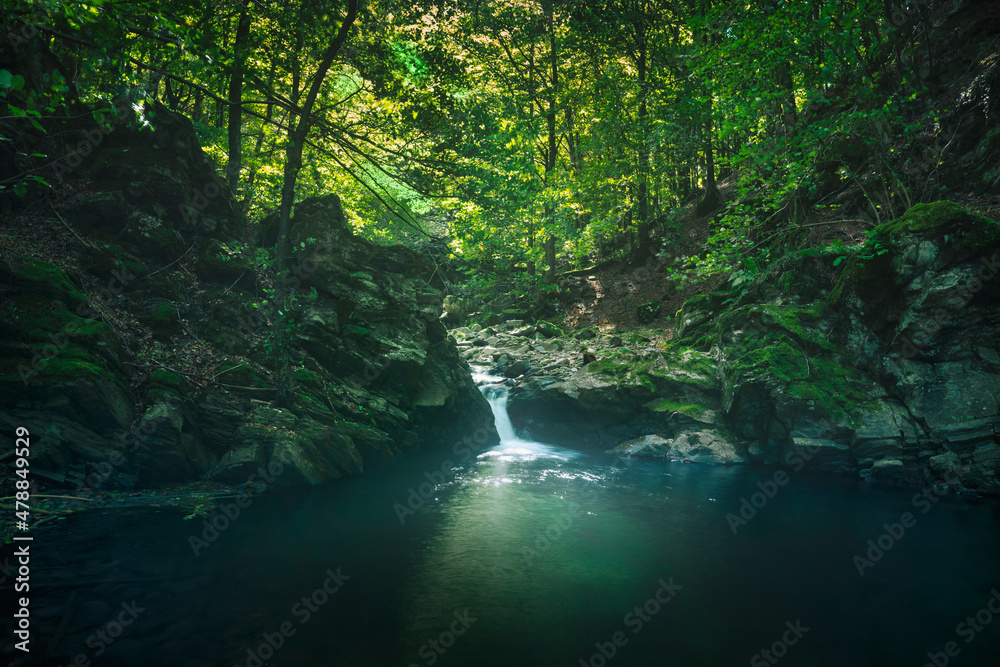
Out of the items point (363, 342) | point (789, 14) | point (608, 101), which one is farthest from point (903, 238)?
point (363, 342)

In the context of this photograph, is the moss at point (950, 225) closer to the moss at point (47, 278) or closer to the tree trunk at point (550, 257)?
the tree trunk at point (550, 257)

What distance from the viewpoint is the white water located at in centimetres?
1365

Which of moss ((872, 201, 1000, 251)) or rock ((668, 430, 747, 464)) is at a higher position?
moss ((872, 201, 1000, 251))

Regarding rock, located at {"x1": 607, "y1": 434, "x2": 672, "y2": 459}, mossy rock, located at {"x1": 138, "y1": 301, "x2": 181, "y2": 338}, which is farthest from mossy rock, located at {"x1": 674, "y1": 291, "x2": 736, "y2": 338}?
mossy rock, located at {"x1": 138, "y1": 301, "x2": 181, "y2": 338}

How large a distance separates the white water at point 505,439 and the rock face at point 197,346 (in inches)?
29.7

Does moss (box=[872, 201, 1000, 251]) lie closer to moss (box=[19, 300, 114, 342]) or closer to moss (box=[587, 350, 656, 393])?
moss (box=[587, 350, 656, 393])

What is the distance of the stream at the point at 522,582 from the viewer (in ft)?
15.7

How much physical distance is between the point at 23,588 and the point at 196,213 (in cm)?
922

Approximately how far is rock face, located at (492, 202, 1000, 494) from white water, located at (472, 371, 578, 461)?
0.66 metres

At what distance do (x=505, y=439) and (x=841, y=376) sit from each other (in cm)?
910

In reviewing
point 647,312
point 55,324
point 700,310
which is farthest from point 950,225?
point 55,324

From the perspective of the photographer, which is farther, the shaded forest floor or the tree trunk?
the tree trunk

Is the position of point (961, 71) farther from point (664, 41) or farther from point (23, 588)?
point (23, 588)

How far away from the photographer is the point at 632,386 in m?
14.0
